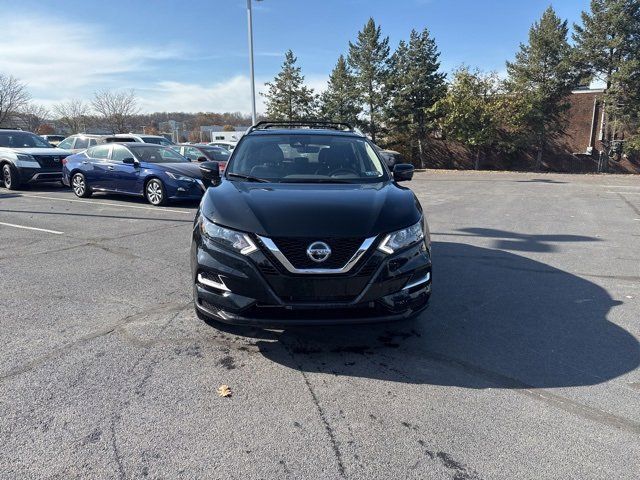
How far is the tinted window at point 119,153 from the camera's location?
11.8 meters

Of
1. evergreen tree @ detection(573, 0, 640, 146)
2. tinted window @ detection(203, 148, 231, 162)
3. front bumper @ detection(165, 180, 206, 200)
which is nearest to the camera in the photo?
front bumper @ detection(165, 180, 206, 200)

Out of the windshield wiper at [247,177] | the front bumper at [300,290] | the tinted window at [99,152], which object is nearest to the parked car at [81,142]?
the tinted window at [99,152]

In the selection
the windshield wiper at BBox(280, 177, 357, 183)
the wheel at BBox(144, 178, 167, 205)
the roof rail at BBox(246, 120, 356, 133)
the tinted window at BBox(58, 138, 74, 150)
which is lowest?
the wheel at BBox(144, 178, 167, 205)

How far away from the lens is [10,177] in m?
14.1

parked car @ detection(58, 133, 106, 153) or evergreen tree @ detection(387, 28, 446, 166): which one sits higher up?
evergreen tree @ detection(387, 28, 446, 166)

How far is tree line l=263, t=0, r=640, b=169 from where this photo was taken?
29859 mm

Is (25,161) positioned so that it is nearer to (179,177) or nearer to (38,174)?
(38,174)

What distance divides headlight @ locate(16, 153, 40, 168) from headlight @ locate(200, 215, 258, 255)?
43.3 feet

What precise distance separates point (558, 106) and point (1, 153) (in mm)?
32036

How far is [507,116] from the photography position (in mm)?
30766

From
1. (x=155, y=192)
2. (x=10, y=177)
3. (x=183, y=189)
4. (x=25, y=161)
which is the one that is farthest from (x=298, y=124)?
(x=10, y=177)

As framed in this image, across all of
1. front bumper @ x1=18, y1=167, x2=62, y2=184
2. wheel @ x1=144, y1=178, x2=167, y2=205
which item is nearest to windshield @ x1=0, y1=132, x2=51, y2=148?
front bumper @ x1=18, y1=167, x2=62, y2=184

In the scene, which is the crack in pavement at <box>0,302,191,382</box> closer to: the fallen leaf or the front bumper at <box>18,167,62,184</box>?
the fallen leaf

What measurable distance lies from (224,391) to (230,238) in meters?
1.05
